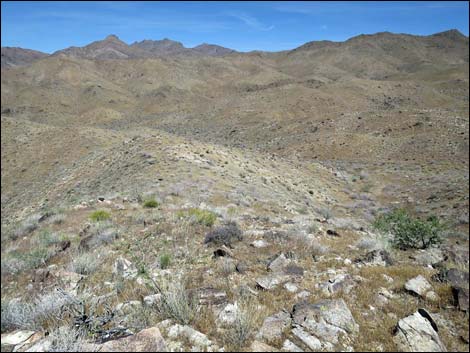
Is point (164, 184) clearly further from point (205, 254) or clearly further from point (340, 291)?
point (340, 291)

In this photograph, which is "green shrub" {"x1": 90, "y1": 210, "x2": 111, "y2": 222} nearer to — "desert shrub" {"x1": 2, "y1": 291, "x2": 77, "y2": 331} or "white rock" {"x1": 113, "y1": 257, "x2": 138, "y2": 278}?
"white rock" {"x1": 113, "y1": 257, "x2": 138, "y2": 278}

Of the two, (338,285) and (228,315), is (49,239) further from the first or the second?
(338,285)

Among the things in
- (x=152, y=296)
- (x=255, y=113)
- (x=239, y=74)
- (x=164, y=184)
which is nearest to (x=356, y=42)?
(x=239, y=74)

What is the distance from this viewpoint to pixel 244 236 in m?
7.67

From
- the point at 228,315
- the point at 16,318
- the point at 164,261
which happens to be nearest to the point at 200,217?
the point at 164,261

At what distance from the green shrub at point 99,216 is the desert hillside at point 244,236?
0.18 feet

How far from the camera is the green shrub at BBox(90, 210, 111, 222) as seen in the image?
962 centimetres

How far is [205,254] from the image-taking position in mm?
6547

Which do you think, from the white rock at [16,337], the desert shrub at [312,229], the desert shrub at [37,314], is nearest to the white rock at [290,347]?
the desert shrub at [37,314]

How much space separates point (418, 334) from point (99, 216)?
8656mm

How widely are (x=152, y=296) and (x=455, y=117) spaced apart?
135 feet

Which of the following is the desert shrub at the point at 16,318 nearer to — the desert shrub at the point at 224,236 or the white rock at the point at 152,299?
the white rock at the point at 152,299

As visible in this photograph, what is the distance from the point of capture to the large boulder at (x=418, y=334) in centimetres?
338

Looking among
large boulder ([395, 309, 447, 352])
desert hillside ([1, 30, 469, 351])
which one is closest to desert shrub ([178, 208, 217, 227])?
desert hillside ([1, 30, 469, 351])
